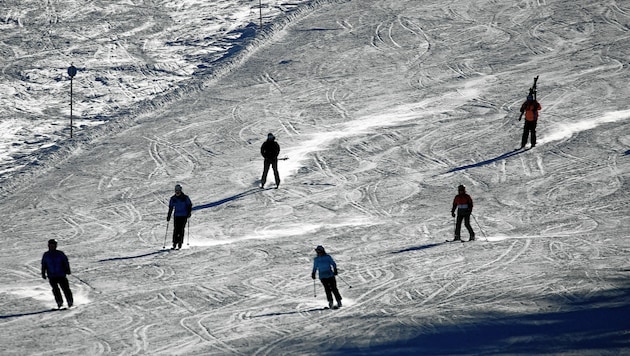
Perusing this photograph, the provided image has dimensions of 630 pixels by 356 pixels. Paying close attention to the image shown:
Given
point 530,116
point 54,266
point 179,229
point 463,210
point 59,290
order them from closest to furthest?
point 54,266, point 59,290, point 463,210, point 179,229, point 530,116

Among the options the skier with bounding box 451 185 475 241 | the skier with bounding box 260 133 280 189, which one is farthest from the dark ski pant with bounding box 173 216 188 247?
the skier with bounding box 451 185 475 241

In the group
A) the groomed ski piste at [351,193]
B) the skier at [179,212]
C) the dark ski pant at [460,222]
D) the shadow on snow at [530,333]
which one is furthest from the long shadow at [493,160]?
the shadow on snow at [530,333]

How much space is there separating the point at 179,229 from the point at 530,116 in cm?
1021

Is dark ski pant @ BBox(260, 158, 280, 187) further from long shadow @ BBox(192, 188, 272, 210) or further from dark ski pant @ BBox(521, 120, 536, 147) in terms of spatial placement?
dark ski pant @ BBox(521, 120, 536, 147)

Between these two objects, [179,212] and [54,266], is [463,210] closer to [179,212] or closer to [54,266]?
[179,212]

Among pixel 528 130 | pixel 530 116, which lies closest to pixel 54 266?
pixel 530 116

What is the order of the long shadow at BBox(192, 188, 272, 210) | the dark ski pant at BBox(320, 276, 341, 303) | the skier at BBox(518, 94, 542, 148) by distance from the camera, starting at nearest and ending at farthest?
the dark ski pant at BBox(320, 276, 341, 303)
the long shadow at BBox(192, 188, 272, 210)
the skier at BBox(518, 94, 542, 148)

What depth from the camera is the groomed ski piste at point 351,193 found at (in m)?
15.7

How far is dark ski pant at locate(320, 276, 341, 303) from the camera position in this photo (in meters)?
16.3

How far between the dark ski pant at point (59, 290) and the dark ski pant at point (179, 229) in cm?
376

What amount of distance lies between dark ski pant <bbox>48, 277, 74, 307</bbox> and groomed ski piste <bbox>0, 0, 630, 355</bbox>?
27 centimetres

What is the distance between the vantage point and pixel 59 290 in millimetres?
17000

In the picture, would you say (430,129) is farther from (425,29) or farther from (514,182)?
(425,29)

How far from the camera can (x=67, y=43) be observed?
39250 millimetres
